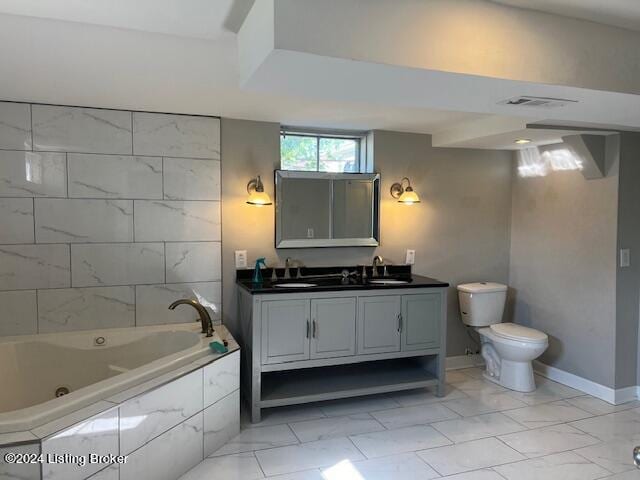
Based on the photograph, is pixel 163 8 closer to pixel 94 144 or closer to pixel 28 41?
pixel 28 41

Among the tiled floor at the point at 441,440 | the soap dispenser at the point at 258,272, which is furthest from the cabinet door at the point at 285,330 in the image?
the tiled floor at the point at 441,440

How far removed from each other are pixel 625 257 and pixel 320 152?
2.53 m

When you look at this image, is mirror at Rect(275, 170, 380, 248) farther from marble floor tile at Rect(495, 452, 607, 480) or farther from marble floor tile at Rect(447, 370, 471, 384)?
marble floor tile at Rect(495, 452, 607, 480)

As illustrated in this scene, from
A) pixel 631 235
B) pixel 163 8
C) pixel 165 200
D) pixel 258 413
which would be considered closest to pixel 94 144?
pixel 165 200

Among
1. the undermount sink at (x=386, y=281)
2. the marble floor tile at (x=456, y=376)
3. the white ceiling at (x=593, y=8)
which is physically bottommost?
the marble floor tile at (x=456, y=376)

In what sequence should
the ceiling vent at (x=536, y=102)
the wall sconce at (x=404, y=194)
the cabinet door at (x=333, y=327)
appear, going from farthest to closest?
the wall sconce at (x=404, y=194) → the cabinet door at (x=333, y=327) → the ceiling vent at (x=536, y=102)

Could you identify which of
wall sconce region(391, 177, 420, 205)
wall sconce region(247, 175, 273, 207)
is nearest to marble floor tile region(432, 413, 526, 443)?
wall sconce region(391, 177, 420, 205)

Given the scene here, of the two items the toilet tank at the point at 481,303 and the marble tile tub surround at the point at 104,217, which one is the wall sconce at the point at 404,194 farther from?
the marble tile tub surround at the point at 104,217

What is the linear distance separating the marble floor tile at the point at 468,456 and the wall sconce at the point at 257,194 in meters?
2.04

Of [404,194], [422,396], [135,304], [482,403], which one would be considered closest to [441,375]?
[422,396]

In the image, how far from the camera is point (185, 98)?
2.96 m

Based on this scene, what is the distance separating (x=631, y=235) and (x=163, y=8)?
361 centimetres

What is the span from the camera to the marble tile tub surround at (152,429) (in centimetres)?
188

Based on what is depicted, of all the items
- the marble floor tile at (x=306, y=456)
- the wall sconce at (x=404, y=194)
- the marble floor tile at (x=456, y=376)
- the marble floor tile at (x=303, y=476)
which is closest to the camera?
the marble floor tile at (x=303, y=476)
